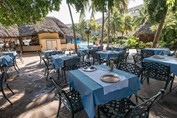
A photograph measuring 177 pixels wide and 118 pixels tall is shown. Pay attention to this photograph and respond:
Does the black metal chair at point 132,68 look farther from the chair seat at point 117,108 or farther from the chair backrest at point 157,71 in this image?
the chair seat at point 117,108

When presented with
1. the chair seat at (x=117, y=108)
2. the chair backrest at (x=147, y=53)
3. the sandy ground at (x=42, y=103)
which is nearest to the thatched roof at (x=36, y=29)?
the sandy ground at (x=42, y=103)

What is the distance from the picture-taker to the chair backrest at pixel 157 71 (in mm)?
3271

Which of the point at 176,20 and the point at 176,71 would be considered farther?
the point at 176,20

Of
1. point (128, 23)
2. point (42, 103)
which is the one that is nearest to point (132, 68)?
point (42, 103)

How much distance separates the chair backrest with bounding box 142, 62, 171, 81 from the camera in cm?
327

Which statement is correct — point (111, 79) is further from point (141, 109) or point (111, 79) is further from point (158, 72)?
point (158, 72)

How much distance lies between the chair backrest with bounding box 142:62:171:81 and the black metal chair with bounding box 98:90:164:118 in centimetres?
167

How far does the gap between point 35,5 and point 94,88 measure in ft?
15.8

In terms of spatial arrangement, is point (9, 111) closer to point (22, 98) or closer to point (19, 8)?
point (22, 98)

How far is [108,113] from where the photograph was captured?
206 centimetres

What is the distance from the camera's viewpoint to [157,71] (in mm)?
3492

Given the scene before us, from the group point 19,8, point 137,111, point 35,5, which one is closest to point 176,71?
point 137,111

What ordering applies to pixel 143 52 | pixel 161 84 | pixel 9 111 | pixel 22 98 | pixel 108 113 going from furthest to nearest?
pixel 143 52 < pixel 161 84 < pixel 22 98 < pixel 9 111 < pixel 108 113

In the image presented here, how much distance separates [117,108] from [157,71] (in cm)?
189
